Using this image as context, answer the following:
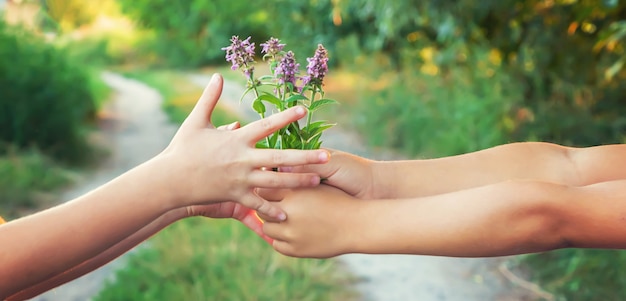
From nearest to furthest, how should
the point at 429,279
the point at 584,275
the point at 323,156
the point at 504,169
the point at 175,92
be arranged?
the point at 323,156, the point at 504,169, the point at 584,275, the point at 429,279, the point at 175,92

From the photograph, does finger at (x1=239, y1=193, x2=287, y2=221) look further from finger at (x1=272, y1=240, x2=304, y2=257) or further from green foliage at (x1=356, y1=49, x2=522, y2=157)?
green foliage at (x1=356, y1=49, x2=522, y2=157)

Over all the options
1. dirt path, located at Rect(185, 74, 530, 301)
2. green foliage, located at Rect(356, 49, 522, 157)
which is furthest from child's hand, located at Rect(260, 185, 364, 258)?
green foliage, located at Rect(356, 49, 522, 157)

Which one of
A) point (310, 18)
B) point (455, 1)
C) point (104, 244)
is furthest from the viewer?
point (310, 18)

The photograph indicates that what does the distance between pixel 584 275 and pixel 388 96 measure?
1.31m

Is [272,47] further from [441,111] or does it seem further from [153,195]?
[441,111]

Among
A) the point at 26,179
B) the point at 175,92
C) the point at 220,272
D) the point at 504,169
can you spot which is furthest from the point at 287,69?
the point at 175,92

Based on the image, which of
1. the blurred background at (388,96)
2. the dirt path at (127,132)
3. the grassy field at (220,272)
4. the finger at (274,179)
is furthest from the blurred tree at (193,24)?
the finger at (274,179)

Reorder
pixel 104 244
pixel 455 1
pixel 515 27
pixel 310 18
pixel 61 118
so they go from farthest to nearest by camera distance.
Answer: pixel 61 118, pixel 310 18, pixel 515 27, pixel 455 1, pixel 104 244

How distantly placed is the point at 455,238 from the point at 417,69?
202 cm

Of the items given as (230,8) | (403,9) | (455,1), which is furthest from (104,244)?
(230,8)

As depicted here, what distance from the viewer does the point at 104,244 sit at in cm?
61

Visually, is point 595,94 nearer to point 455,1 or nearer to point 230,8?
point 455,1

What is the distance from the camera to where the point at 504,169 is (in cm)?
71

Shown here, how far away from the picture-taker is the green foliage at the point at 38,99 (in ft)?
7.32
